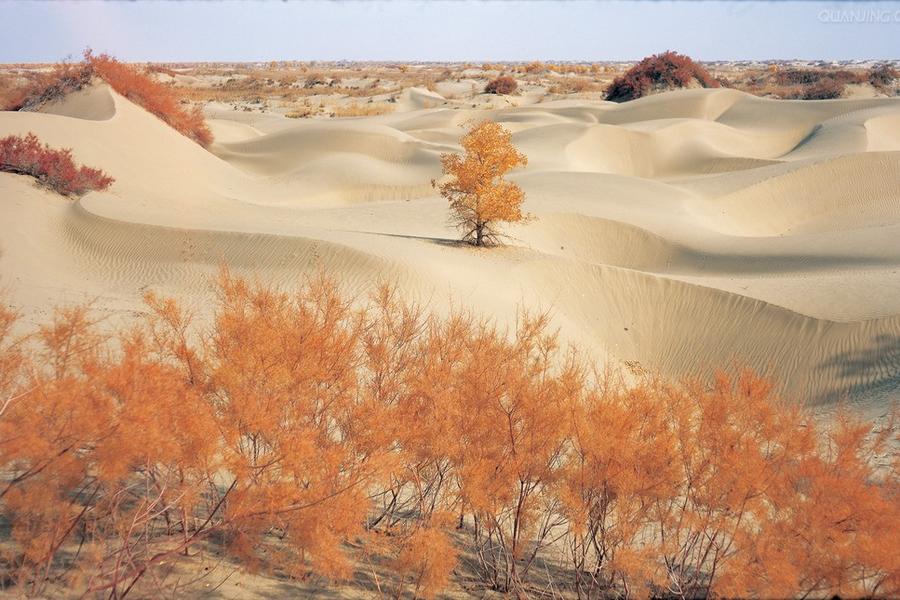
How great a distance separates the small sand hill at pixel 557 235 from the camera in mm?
12906

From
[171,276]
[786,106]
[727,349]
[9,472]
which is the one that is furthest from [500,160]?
[786,106]

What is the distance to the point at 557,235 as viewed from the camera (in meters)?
19.6

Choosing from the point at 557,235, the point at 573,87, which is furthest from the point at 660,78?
the point at 557,235

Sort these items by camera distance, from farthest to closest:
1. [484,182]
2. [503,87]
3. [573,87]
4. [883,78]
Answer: [573,87] → [503,87] → [883,78] → [484,182]

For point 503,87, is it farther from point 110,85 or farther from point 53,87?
point 53,87

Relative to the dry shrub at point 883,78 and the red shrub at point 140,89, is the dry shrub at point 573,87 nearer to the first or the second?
the dry shrub at point 883,78

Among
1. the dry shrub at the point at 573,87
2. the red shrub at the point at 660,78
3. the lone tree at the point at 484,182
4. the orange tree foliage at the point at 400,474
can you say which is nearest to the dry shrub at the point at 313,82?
the dry shrub at the point at 573,87

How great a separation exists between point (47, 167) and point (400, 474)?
52.6 feet

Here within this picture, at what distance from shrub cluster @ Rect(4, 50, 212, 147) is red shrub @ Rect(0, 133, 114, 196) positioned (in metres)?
9.48

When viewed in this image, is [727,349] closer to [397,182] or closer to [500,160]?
[500,160]

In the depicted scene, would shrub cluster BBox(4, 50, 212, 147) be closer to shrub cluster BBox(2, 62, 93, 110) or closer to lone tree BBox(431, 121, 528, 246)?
shrub cluster BBox(2, 62, 93, 110)

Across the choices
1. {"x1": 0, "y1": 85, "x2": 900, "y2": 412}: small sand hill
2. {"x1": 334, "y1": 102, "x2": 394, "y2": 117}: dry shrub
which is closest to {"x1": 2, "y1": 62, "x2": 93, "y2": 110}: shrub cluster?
{"x1": 0, "y1": 85, "x2": 900, "y2": 412}: small sand hill

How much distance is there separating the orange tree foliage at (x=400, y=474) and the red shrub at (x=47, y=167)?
40.5ft

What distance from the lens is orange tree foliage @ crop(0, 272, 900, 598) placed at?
17.3ft
